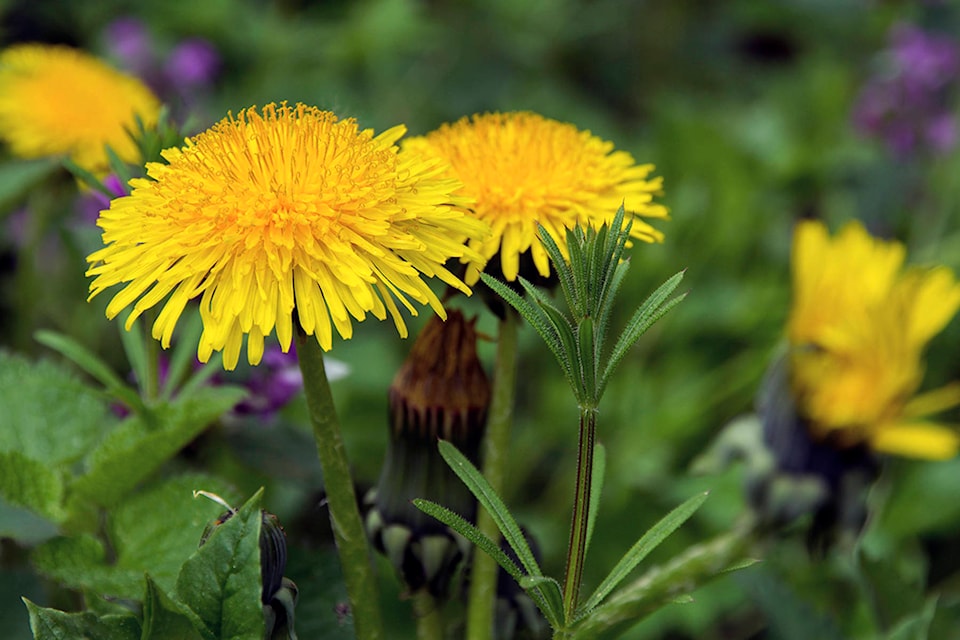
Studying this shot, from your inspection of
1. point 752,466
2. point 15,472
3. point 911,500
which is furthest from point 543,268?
point 911,500

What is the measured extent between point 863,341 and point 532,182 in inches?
16.8

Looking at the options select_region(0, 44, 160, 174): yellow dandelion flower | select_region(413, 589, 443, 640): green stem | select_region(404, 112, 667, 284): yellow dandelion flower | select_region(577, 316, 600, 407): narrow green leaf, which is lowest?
select_region(413, 589, 443, 640): green stem

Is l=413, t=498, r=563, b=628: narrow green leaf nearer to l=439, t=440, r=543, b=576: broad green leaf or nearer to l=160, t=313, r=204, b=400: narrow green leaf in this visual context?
l=439, t=440, r=543, b=576: broad green leaf

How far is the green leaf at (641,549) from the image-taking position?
0.48 metres

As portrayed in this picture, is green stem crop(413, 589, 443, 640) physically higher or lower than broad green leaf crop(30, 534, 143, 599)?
lower

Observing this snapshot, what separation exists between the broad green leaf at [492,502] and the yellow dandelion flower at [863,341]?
0.43 m

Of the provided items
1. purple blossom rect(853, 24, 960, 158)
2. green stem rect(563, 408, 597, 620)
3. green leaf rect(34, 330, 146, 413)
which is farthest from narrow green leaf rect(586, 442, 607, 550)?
purple blossom rect(853, 24, 960, 158)

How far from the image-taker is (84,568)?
54 centimetres

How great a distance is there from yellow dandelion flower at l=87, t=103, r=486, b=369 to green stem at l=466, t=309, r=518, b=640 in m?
0.09

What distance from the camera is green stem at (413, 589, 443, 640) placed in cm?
58

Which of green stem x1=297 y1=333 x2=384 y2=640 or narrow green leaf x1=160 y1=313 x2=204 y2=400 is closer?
green stem x1=297 y1=333 x2=384 y2=640

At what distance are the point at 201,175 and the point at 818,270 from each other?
1.98 ft

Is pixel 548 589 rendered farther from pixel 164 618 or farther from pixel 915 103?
pixel 915 103

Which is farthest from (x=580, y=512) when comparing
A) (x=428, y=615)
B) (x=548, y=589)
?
(x=428, y=615)
